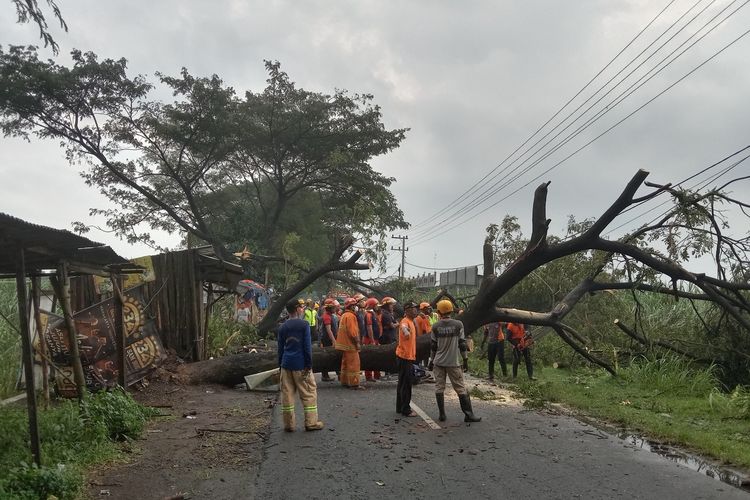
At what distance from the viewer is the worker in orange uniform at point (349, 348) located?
38.5 ft

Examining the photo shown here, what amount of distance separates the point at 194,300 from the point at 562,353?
9642mm

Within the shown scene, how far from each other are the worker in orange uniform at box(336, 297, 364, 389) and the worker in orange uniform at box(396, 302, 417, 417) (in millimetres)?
1992

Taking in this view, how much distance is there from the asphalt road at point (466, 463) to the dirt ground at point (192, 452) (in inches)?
10.1

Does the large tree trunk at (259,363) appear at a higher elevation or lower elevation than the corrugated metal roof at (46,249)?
lower

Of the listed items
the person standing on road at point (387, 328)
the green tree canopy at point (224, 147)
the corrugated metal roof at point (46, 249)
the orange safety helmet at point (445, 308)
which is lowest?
the person standing on road at point (387, 328)

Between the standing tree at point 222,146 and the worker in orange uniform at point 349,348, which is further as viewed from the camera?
the standing tree at point 222,146

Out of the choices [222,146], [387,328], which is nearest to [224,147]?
[222,146]

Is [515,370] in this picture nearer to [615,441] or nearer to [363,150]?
[615,441]

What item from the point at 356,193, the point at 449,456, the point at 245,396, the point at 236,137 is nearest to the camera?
the point at 449,456

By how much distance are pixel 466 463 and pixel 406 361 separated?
3276 mm

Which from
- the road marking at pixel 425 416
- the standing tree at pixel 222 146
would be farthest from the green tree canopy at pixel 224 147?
the road marking at pixel 425 416

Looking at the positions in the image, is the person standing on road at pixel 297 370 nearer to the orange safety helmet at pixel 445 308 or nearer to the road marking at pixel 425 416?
the road marking at pixel 425 416

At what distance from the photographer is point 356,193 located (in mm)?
31250

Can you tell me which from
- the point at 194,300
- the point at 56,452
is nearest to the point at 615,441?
the point at 56,452
